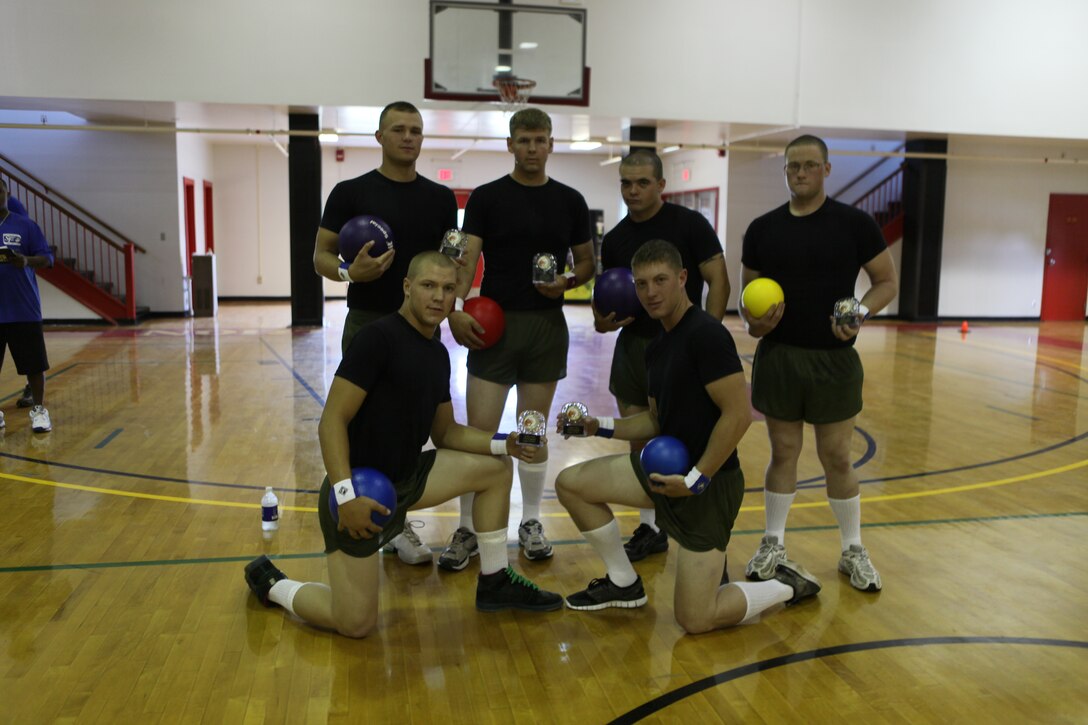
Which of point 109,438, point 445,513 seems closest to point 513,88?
point 109,438

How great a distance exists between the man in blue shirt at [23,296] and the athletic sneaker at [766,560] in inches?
200

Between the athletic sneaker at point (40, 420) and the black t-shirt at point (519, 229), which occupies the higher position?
the black t-shirt at point (519, 229)

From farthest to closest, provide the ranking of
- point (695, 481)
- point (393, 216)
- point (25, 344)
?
point (25, 344) < point (393, 216) < point (695, 481)

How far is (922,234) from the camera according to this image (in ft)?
49.9

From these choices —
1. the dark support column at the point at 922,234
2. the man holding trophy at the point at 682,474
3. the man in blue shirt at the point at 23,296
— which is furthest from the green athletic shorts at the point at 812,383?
the dark support column at the point at 922,234

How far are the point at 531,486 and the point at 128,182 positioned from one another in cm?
1273

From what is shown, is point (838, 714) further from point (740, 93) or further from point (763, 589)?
point (740, 93)

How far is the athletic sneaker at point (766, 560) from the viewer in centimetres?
363

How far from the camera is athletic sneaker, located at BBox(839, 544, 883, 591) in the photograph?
11.7ft

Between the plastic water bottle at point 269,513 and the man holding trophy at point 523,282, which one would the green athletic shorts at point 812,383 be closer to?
the man holding trophy at point 523,282

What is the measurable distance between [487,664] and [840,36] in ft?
39.6

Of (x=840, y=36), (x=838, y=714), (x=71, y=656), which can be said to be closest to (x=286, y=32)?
(x=840, y=36)

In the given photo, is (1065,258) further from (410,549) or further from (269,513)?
(269,513)

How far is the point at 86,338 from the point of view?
38.4ft
